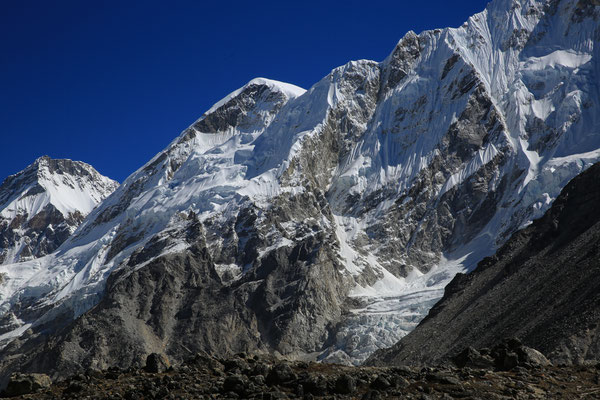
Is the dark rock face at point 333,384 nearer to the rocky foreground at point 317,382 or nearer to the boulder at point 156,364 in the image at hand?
the rocky foreground at point 317,382

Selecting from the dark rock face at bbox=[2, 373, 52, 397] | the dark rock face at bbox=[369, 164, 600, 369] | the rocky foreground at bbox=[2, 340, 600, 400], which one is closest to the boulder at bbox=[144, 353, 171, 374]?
the rocky foreground at bbox=[2, 340, 600, 400]

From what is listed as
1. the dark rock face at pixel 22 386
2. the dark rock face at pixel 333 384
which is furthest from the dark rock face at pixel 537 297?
the dark rock face at pixel 22 386

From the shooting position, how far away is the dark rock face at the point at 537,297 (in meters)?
77.9

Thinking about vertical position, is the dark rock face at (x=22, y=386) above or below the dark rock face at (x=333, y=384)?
above

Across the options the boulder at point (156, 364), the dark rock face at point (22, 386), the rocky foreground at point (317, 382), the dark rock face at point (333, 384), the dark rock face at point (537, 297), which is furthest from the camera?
the dark rock face at point (537, 297)

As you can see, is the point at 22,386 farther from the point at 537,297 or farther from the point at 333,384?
the point at 537,297

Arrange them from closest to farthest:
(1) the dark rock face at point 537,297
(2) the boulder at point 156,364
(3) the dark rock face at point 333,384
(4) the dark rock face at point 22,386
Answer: (3) the dark rock face at point 333,384, (4) the dark rock face at point 22,386, (2) the boulder at point 156,364, (1) the dark rock face at point 537,297

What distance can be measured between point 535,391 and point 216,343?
456ft

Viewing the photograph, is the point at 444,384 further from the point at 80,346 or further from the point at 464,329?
the point at 80,346

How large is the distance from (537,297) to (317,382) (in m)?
70.8

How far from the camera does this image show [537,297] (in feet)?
314

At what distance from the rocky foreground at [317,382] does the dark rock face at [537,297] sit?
134 ft

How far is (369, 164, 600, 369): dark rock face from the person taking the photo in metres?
77.9

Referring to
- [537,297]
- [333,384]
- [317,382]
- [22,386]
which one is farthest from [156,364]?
[537,297]
